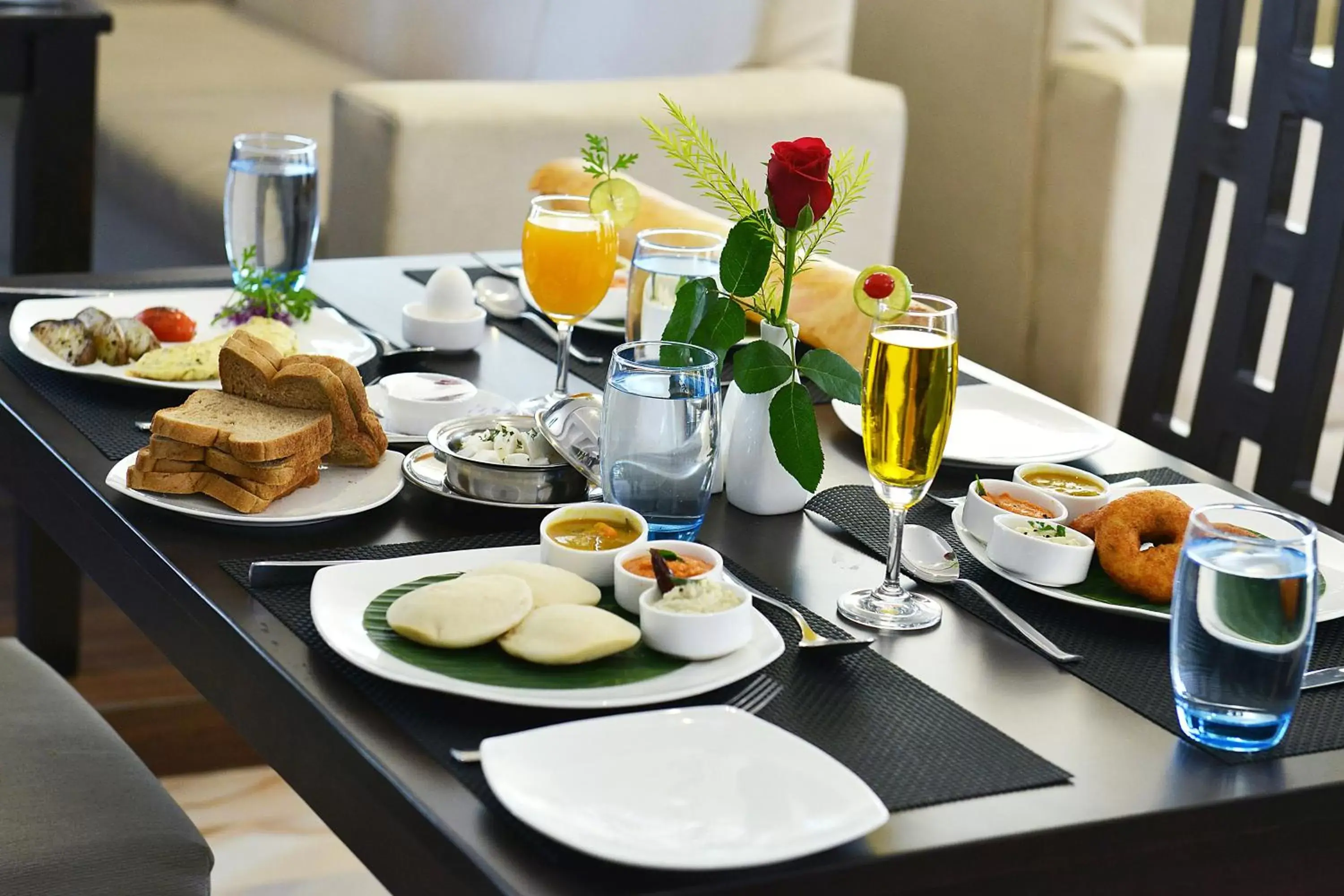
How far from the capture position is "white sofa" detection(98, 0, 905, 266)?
110 inches

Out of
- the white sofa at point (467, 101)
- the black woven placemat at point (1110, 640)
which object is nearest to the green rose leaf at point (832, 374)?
the black woven placemat at point (1110, 640)

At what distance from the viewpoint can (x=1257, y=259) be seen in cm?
195

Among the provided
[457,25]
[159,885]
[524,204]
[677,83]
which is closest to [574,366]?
[159,885]

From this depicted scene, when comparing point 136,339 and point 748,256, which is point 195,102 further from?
point 748,256

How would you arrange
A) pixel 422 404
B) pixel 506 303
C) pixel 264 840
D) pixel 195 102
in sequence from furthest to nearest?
1. pixel 195 102
2. pixel 264 840
3. pixel 506 303
4. pixel 422 404

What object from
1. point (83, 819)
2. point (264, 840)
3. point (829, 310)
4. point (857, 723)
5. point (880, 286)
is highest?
point (880, 286)

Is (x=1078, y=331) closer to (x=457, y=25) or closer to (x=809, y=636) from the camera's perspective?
(x=457, y=25)

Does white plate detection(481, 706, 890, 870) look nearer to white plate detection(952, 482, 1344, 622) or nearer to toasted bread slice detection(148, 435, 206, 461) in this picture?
white plate detection(952, 482, 1344, 622)

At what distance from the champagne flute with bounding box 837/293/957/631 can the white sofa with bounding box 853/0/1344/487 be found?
76.7 inches

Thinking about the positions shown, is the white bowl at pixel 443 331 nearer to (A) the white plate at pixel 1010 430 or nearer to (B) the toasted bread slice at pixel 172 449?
(A) the white plate at pixel 1010 430

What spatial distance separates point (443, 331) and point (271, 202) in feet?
0.72

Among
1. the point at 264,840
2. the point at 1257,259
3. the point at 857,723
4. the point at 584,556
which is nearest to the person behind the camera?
the point at 857,723

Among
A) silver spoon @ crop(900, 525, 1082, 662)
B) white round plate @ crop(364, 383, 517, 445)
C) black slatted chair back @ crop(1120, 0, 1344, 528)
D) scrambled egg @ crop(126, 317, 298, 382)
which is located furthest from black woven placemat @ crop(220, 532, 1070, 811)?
black slatted chair back @ crop(1120, 0, 1344, 528)

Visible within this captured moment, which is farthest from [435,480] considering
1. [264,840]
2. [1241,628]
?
[264,840]
